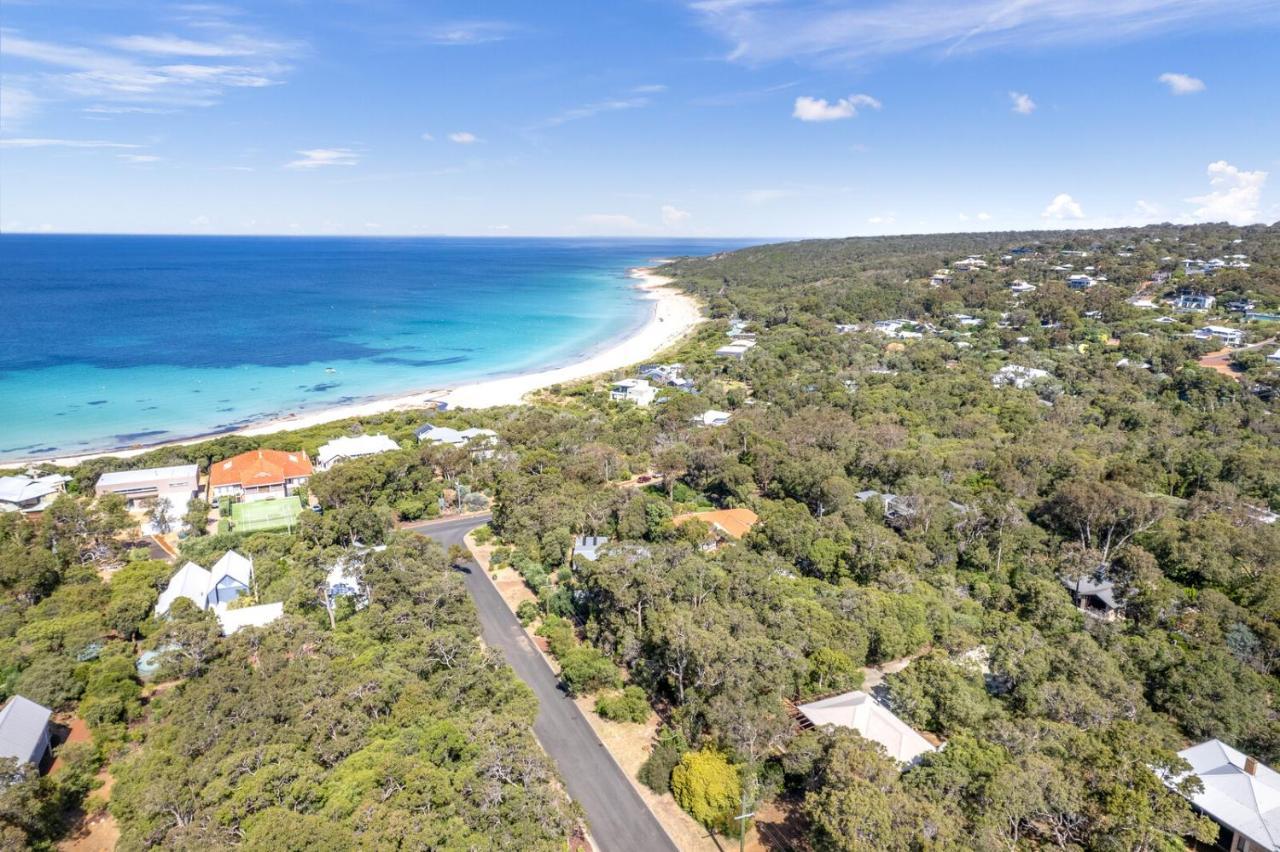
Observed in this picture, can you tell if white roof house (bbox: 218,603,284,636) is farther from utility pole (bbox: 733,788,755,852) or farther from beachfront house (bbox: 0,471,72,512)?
beachfront house (bbox: 0,471,72,512)

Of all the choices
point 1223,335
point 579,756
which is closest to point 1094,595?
Answer: point 579,756

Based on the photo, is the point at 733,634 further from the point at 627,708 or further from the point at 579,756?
the point at 579,756

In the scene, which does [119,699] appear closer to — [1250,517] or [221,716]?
[221,716]

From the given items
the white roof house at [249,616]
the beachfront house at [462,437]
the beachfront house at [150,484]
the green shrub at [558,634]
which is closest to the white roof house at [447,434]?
the beachfront house at [462,437]

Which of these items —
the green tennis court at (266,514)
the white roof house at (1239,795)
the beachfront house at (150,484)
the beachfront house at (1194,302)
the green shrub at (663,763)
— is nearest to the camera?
the white roof house at (1239,795)

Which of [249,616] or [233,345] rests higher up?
[233,345]

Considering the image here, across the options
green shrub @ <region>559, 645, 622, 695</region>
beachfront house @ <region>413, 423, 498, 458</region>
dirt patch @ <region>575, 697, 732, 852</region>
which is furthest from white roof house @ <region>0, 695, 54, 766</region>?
beachfront house @ <region>413, 423, 498, 458</region>

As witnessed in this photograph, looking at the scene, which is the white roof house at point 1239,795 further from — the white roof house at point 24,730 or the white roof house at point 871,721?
the white roof house at point 24,730
